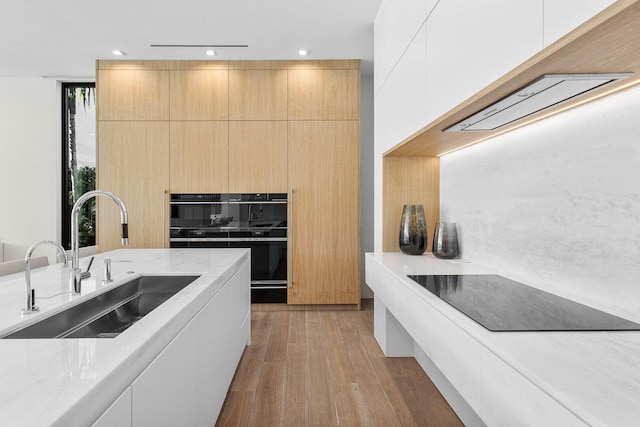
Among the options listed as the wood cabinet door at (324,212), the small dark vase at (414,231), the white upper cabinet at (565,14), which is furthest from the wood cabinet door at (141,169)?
the white upper cabinet at (565,14)

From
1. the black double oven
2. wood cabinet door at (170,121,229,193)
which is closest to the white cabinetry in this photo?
the black double oven

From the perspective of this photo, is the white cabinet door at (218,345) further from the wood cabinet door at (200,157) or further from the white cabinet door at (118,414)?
the wood cabinet door at (200,157)

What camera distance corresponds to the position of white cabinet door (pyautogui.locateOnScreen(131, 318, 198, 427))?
2.95 ft

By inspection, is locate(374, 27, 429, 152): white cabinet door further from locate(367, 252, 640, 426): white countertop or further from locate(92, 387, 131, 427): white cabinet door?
locate(92, 387, 131, 427): white cabinet door

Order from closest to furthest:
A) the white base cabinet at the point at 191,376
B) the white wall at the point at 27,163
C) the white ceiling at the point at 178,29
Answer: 1. the white base cabinet at the point at 191,376
2. the white ceiling at the point at 178,29
3. the white wall at the point at 27,163

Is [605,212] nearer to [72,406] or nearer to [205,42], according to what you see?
[72,406]

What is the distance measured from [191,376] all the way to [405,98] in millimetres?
1920

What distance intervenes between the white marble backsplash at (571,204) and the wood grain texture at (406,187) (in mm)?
593

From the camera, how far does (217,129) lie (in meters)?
4.05

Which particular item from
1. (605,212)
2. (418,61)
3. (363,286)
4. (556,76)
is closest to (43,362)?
(556,76)

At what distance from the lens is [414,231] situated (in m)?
2.53

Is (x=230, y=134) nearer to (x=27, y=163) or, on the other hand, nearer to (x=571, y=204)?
(x=27, y=163)

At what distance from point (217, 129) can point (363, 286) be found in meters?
2.56

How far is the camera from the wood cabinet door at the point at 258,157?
4.05 metres
